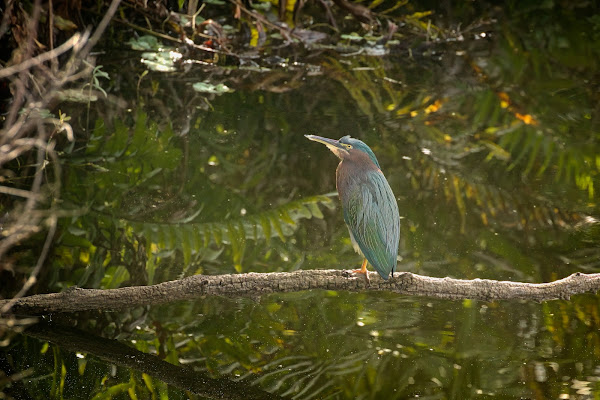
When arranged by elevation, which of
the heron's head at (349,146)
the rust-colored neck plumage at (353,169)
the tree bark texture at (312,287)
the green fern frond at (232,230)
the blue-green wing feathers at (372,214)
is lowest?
the green fern frond at (232,230)

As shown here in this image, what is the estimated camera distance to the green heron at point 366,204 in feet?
11.7

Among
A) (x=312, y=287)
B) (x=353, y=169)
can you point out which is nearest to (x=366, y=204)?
(x=353, y=169)

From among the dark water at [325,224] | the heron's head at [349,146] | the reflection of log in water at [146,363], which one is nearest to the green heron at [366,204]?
the heron's head at [349,146]

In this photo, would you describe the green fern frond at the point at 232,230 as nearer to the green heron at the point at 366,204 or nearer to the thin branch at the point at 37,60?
the green heron at the point at 366,204

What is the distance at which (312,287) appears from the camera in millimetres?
3416

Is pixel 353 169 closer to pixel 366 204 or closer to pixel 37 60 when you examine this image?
pixel 366 204

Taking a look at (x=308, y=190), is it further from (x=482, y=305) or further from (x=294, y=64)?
(x=294, y=64)

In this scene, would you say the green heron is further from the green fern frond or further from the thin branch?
the thin branch

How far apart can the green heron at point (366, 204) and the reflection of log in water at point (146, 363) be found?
746 mm

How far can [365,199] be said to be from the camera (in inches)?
145

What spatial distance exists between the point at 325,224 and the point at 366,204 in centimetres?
142

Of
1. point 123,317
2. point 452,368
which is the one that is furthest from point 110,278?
point 452,368

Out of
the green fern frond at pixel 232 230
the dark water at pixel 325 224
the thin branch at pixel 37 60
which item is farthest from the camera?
the green fern frond at pixel 232 230

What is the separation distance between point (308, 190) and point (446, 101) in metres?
2.42
